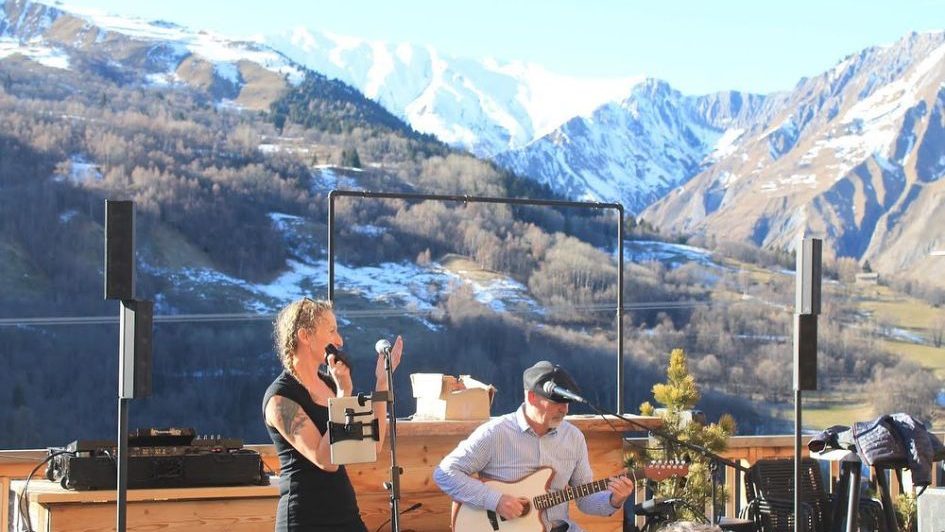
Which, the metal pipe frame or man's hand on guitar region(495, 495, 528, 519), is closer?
man's hand on guitar region(495, 495, 528, 519)

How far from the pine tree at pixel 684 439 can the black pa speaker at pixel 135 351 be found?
2731 mm

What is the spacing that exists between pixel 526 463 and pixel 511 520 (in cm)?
22

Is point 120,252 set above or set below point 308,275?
above

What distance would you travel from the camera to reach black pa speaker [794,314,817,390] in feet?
14.8

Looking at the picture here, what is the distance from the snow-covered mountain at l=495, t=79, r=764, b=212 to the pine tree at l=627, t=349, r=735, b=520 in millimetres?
38221

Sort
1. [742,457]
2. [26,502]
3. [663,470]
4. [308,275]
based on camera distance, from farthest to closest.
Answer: [308,275] → [742,457] → [663,470] → [26,502]

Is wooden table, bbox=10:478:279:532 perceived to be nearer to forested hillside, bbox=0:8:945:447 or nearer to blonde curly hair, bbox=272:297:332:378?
blonde curly hair, bbox=272:297:332:378

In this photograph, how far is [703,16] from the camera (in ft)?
106

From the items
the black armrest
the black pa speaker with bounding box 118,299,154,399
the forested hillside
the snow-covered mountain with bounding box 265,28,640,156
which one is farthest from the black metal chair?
the snow-covered mountain with bounding box 265,28,640,156

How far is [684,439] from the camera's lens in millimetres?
5902

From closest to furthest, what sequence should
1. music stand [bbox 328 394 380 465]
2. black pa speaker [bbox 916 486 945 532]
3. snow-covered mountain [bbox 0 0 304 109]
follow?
music stand [bbox 328 394 380 465] → black pa speaker [bbox 916 486 945 532] → snow-covered mountain [bbox 0 0 304 109]

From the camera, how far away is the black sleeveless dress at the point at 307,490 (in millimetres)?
3686

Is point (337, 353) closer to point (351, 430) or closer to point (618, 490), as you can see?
point (351, 430)

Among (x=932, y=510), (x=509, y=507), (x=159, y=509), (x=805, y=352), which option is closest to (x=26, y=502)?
(x=159, y=509)
